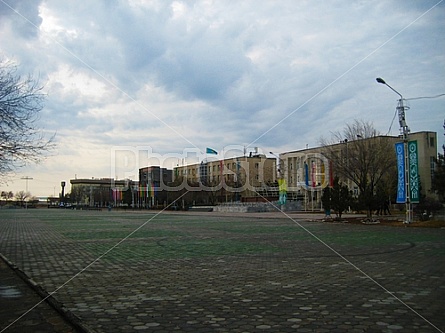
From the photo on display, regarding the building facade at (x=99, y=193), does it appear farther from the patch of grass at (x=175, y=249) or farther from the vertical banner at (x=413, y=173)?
the patch of grass at (x=175, y=249)

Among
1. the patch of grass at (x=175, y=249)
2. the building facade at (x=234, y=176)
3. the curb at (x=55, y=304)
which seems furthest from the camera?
the building facade at (x=234, y=176)

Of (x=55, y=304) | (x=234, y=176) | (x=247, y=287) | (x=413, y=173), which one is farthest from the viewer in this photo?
(x=234, y=176)

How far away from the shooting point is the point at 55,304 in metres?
6.88

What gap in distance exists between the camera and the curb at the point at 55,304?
5609 mm

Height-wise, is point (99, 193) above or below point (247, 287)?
above

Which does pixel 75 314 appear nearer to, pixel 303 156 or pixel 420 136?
pixel 420 136

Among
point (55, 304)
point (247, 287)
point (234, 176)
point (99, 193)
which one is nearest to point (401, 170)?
point (247, 287)

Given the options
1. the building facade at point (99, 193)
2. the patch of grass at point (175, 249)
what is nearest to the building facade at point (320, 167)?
the patch of grass at point (175, 249)

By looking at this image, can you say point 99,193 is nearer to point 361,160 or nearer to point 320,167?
point 320,167

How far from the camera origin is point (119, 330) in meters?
5.50

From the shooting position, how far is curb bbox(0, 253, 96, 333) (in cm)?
561

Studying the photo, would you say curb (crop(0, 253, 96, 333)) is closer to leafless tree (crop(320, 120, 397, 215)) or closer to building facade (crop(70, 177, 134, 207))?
leafless tree (crop(320, 120, 397, 215))

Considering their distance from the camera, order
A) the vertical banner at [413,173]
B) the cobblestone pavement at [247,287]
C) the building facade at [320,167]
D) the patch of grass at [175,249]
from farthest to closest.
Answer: the building facade at [320,167] < the vertical banner at [413,173] < the patch of grass at [175,249] < the cobblestone pavement at [247,287]

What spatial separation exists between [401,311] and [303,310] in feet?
4.62
